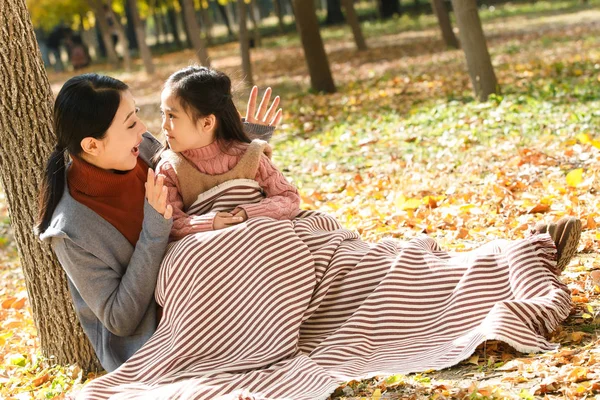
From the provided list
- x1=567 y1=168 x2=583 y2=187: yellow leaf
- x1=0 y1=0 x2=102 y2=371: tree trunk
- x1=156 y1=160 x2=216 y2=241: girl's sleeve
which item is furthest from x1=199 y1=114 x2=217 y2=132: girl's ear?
x1=567 y1=168 x2=583 y2=187: yellow leaf

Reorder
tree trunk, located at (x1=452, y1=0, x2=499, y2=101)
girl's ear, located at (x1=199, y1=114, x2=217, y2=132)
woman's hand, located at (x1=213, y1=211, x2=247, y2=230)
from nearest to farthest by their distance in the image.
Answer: woman's hand, located at (x1=213, y1=211, x2=247, y2=230)
girl's ear, located at (x1=199, y1=114, x2=217, y2=132)
tree trunk, located at (x1=452, y1=0, x2=499, y2=101)

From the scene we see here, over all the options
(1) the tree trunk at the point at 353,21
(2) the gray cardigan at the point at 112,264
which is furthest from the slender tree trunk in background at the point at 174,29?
(2) the gray cardigan at the point at 112,264

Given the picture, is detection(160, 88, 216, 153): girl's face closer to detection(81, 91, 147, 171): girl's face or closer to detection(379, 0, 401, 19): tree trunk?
detection(81, 91, 147, 171): girl's face

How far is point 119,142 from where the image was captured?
363 centimetres

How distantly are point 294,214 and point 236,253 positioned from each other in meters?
0.52

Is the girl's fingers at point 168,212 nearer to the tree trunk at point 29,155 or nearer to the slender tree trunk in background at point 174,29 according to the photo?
the tree trunk at point 29,155

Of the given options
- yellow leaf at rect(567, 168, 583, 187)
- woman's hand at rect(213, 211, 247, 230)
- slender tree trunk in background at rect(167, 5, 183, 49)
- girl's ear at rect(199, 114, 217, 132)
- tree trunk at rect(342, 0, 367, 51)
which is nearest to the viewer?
woman's hand at rect(213, 211, 247, 230)

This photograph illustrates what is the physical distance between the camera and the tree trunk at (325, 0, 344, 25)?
110ft

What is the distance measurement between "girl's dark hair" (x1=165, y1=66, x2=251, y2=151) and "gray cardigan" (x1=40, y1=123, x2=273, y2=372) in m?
0.53

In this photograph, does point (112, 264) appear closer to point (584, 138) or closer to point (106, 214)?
point (106, 214)

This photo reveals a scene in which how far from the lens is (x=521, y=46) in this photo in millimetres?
16812

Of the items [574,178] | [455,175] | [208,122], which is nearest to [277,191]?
[208,122]

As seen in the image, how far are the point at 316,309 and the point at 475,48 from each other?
676 centimetres

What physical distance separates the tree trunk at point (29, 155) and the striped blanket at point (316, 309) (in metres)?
0.82
